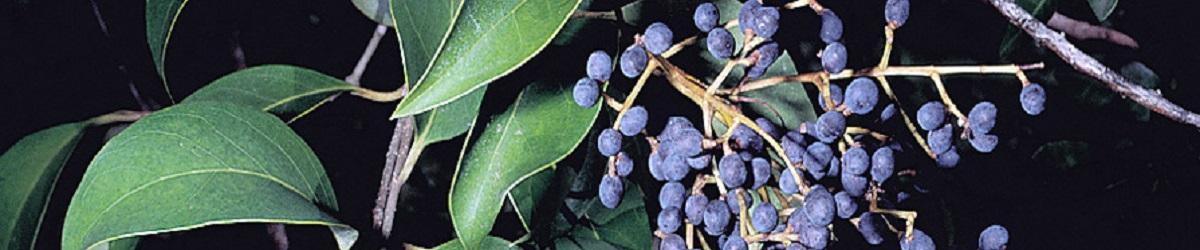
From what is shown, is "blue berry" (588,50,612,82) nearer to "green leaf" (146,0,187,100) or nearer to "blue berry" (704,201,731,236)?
"blue berry" (704,201,731,236)

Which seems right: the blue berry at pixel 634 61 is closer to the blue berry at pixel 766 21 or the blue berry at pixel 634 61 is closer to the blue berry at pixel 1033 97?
the blue berry at pixel 766 21

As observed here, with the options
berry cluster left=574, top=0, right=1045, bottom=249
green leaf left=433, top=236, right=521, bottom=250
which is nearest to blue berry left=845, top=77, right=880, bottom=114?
berry cluster left=574, top=0, right=1045, bottom=249

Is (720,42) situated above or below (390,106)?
above

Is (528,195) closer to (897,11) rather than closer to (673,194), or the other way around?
(673,194)

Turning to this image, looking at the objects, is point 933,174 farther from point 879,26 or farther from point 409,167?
point 409,167

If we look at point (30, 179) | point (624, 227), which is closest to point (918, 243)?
point (624, 227)

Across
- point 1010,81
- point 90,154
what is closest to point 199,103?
point 90,154
